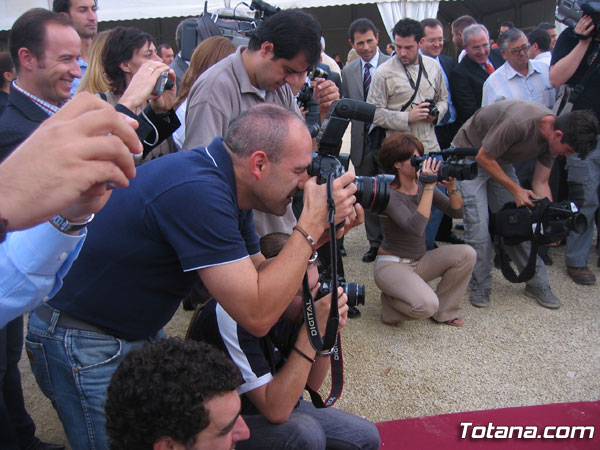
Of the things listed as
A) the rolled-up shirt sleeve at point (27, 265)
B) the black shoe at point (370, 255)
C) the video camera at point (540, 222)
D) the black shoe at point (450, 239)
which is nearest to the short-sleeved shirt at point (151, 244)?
the rolled-up shirt sleeve at point (27, 265)

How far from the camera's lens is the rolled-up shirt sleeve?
0.83 metres

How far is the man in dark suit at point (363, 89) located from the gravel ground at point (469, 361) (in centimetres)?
90

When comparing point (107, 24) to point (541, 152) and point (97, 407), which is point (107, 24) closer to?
point (541, 152)

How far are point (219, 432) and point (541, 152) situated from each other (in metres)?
3.48

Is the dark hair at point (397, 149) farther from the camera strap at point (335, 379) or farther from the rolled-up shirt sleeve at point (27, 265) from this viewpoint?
the rolled-up shirt sleeve at point (27, 265)

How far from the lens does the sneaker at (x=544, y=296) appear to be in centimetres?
400

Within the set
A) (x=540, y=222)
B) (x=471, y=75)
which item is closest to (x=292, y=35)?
(x=540, y=222)

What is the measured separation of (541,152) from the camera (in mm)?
3932

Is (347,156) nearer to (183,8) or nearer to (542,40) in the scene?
(542,40)

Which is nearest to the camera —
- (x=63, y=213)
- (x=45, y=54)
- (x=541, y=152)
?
(x=63, y=213)

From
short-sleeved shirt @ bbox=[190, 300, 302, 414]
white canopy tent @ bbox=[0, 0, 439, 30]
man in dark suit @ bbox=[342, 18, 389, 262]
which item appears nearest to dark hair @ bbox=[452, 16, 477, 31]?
man in dark suit @ bbox=[342, 18, 389, 262]

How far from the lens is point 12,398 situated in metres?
2.37

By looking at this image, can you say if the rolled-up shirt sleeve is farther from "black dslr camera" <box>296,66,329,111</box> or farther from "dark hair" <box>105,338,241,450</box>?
"black dslr camera" <box>296,66,329,111</box>

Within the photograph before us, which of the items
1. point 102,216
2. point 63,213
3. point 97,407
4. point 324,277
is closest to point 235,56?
point 324,277
